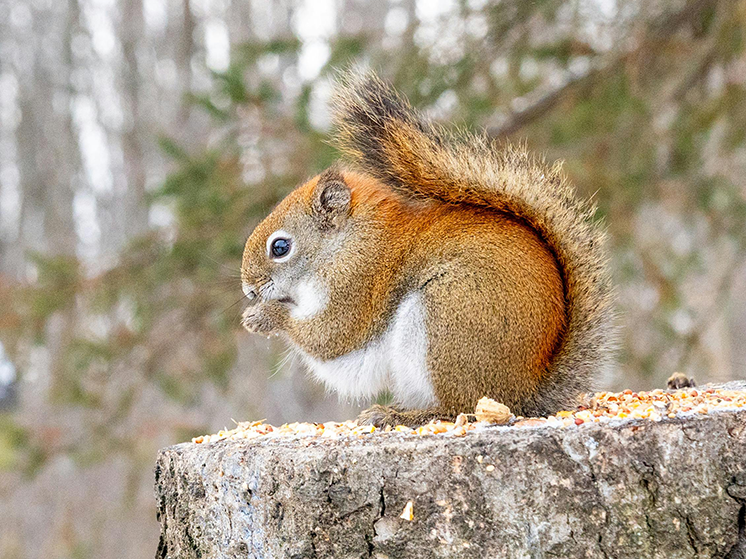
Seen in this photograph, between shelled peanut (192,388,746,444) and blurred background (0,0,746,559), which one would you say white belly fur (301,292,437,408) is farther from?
blurred background (0,0,746,559)

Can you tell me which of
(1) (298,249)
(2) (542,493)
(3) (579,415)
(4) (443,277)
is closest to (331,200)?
(1) (298,249)

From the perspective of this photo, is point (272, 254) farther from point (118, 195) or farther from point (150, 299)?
point (118, 195)

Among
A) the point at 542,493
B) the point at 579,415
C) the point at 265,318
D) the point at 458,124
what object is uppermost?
the point at 458,124

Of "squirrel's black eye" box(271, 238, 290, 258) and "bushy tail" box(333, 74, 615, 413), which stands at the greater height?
"squirrel's black eye" box(271, 238, 290, 258)

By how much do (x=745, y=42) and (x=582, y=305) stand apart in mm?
1722

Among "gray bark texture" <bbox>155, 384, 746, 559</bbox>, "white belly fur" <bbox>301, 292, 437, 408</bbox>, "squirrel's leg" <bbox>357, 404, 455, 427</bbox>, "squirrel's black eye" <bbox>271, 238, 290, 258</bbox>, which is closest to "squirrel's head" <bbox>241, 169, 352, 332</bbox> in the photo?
"squirrel's black eye" <bbox>271, 238, 290, 258</bbox>

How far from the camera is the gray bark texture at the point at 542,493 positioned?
129 centimetres

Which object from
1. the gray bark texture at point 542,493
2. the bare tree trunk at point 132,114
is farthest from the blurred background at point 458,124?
the bare tree trunk at point 132,114

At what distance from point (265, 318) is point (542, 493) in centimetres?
100

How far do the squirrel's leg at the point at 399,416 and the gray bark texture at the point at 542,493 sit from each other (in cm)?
32

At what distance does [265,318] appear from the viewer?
6.91 ft

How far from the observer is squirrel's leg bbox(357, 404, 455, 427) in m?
1.69

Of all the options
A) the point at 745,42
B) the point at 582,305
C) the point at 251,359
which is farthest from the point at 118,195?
the point at 582,305

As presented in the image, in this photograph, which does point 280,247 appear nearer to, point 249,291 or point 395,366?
point 249,291
